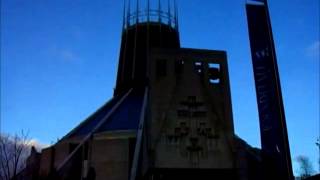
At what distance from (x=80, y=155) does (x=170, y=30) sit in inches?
668

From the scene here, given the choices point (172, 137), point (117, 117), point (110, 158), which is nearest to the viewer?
point (172, 137)

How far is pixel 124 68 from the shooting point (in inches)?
1512

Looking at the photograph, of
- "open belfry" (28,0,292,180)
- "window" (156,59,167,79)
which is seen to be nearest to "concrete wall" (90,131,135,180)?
"open belfry" (28,0,292,180)

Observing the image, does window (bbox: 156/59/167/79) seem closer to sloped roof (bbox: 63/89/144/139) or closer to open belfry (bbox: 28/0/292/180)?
open belfry (bbox: 28/0/292/180)

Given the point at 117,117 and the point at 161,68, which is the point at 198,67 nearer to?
the point at 161,68

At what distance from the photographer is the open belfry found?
838 inches

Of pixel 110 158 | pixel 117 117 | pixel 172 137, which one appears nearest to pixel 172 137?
pixel 172 137

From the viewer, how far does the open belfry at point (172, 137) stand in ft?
69.9

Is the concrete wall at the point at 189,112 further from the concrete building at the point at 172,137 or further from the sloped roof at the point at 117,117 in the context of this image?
the sloped roof at the point at 117,117

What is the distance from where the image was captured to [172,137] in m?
21.3

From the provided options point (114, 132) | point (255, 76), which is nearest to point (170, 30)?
point (114, 132)

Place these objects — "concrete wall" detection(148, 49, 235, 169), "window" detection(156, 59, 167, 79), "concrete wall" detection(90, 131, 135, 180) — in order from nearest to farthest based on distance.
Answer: "concrete wall" detection(148, 49, 235, 169) → "window" detection(156, 59, 167, 79) → "concrete wall" detection(90, 131, 135, 180)

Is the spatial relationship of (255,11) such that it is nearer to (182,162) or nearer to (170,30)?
(182,162)

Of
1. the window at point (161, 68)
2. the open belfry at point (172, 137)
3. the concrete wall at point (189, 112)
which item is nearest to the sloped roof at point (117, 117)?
the open belfry at point (172, 137)
